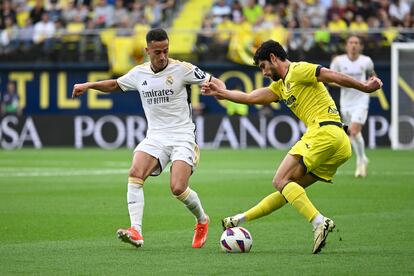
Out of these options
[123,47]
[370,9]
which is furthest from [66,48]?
[370,9]

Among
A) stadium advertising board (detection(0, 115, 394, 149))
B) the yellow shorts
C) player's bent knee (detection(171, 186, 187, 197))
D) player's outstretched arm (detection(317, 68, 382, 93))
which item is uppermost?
player's outstretched arm (detection(317, 68, 382, 93))

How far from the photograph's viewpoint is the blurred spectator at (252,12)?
32469 millimetres

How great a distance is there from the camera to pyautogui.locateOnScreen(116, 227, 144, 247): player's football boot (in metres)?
10.6

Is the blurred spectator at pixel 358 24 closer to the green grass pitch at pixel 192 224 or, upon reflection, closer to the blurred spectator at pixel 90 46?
the green grass pitch at pixel 192 224

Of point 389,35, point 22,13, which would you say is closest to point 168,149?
point 389,35

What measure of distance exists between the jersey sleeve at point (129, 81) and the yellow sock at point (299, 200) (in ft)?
7.15

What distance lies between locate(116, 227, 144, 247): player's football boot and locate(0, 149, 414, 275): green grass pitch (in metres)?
0.09

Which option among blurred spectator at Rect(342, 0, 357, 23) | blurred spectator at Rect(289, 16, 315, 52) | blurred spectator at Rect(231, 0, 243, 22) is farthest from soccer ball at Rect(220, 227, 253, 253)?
blurred spectator at Rect(231, 0, 243, 22)

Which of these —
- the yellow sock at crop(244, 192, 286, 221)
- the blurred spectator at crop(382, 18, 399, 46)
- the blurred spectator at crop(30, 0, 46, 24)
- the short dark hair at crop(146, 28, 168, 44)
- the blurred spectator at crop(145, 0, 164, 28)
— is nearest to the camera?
the yellow sock at crop(244, 192, 286, 221)

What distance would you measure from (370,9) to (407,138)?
432cm

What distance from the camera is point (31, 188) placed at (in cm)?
1892

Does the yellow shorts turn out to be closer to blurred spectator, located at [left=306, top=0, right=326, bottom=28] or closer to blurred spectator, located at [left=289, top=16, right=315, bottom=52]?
blurred spectator, located at [left=289, top=16, right=315, bottom=52]

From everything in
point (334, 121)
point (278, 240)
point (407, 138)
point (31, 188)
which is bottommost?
point (407, 138)

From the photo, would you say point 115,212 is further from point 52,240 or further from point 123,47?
point 123,47
